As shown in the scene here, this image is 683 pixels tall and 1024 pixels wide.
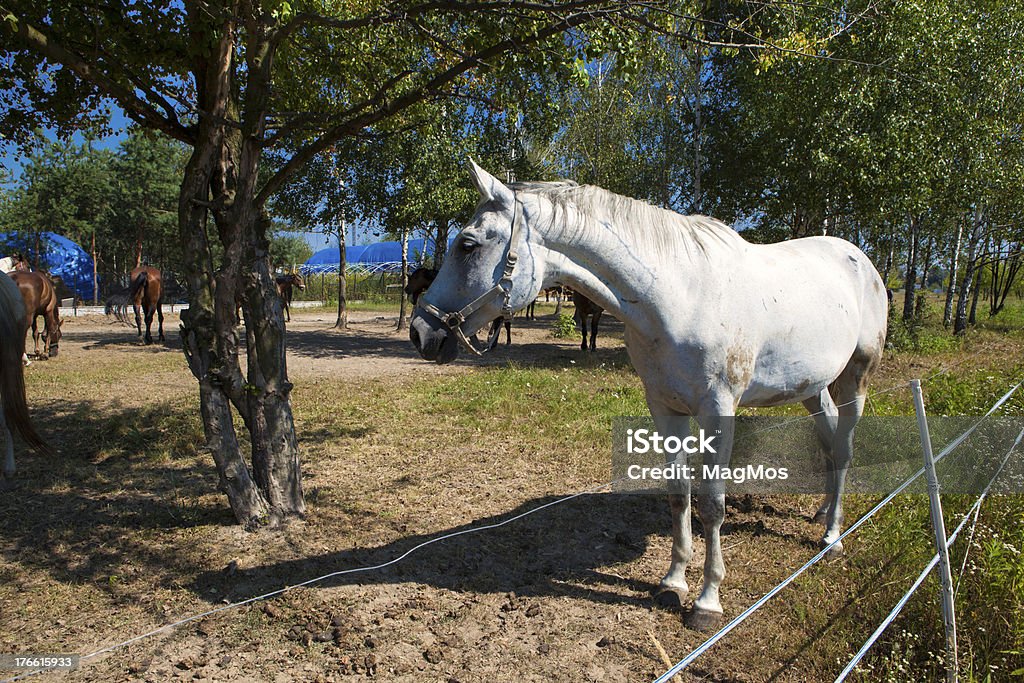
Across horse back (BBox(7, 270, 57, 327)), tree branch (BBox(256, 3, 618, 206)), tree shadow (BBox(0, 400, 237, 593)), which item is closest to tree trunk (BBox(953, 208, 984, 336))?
tree branch (BBox(256, 3, 618, 206))

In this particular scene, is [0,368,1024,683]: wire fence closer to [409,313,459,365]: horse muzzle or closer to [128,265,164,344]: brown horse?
[409,313,459,365]: horse muzzle

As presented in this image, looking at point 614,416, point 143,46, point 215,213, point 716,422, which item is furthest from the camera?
point 614,416

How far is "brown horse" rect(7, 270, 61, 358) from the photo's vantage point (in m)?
9.99

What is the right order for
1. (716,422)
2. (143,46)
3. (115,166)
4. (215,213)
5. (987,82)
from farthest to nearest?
(115,166) < (987,82) < (143,46) < (215,213) < (716,422)

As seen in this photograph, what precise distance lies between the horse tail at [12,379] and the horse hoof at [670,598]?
467cm

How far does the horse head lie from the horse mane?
148mm

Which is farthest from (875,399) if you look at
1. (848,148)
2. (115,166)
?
(115,166)

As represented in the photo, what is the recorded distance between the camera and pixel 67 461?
518 cm

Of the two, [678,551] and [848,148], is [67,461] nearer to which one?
[678,551]

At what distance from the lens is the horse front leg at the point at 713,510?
2.67 m

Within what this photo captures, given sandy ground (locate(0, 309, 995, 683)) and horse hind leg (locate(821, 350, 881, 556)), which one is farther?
horse hind leg (locate(821, 350, 881, 556))

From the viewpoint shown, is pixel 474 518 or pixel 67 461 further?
pixel 67 461

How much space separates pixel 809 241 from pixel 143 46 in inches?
191

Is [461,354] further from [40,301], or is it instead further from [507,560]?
[40,301]
